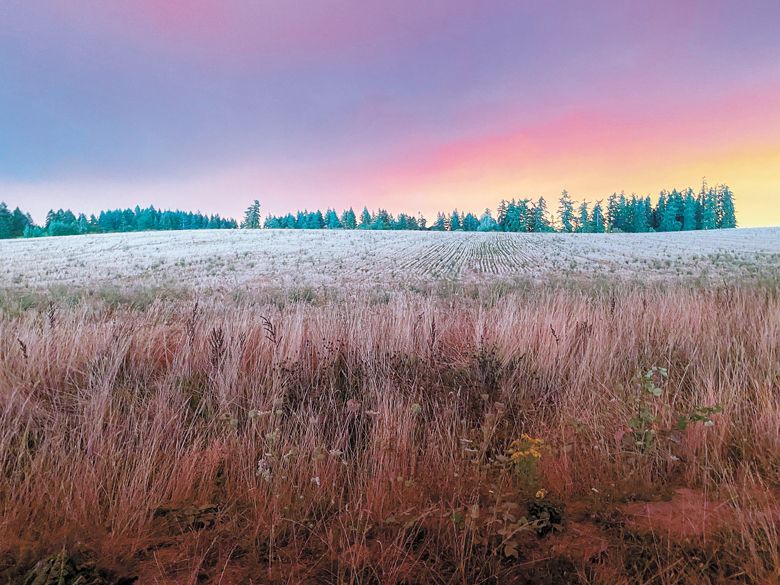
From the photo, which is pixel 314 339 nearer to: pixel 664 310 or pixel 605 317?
pixel 605 317

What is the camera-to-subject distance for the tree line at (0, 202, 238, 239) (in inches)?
3366

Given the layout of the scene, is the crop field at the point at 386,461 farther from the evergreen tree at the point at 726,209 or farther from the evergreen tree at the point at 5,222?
the evergreen tree at the point at 726,209

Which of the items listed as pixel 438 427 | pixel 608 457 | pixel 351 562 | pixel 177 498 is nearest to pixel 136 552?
pixel 177 498

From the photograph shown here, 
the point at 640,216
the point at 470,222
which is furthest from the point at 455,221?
the point at 640,216

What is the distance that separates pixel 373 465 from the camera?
8.04 ft

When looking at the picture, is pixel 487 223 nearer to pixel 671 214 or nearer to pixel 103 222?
pixel 671 214

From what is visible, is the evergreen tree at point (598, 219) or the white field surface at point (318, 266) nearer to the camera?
the white field surface at point (318, 266)

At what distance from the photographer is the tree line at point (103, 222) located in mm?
85500

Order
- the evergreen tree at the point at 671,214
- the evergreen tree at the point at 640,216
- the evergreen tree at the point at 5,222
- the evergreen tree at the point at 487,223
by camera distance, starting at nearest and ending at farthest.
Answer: the evergreen tree at the point at 5,222 < the evergreen tree at the point at 671,214 < the evergreen tree at the point at 640,216 < the evergreen tree at the point at 487,223

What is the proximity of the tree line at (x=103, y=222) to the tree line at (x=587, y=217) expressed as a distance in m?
19.8

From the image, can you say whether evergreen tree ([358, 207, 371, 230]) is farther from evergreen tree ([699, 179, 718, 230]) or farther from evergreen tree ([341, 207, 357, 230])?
evergreen tree ([699, 179, 718, 230])

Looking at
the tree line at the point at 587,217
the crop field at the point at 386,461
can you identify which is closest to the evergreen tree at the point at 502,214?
the tree line at the point at 587,217

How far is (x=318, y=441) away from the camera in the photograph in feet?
9.11

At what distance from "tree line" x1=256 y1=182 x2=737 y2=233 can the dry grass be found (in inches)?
4379
